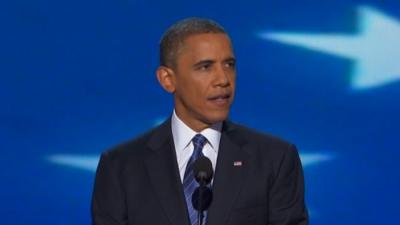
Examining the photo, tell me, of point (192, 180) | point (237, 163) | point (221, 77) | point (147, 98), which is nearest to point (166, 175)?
point (192, 180)

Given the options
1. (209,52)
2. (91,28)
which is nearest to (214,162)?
(209,52)

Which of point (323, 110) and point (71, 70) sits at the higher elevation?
point (71, 70)

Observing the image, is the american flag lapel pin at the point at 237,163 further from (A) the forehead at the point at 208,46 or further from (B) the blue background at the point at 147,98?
(B) the blue background at the point at 147,98

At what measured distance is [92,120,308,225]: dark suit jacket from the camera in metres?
2.05

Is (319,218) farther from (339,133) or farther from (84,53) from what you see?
(84,53)

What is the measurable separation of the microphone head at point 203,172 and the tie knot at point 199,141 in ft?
1.10

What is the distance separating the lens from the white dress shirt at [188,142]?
7.07ft

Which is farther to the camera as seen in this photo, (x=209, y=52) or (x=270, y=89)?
(x=270, y=89)

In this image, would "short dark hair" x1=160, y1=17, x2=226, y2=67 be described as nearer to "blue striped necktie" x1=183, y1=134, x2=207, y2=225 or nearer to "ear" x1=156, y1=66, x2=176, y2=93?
→ "ear" x1=156, y1=66, x2=176, y2=93

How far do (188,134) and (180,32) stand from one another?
28cm

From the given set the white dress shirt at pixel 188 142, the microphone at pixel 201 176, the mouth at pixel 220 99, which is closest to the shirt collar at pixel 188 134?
the white dress shirt at pixel 188 142

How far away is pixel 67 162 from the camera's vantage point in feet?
9.96

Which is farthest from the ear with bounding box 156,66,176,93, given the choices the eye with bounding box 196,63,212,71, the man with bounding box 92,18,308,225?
the eye with bounding box 196,63,212,71

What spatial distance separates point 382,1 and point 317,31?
0.27 m
